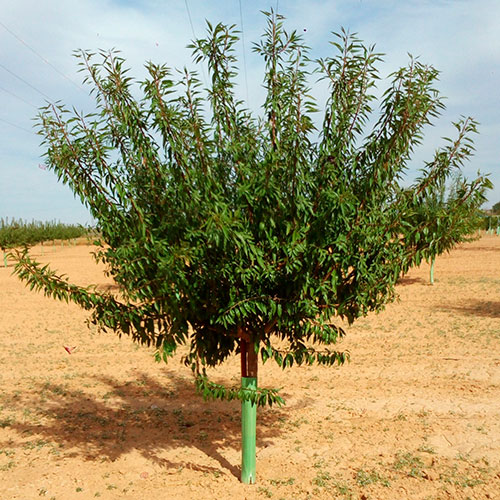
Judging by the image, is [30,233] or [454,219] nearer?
[454,219]

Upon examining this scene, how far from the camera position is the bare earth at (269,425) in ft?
19.9

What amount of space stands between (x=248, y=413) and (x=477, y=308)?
43.6 ft

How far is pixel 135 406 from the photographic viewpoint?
8828 millimetres

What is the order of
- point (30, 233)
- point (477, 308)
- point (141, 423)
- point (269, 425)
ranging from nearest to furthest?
1. point (269, 425)
2. point (141, 423)
3. point (477, 308)
4. point (30, 233)

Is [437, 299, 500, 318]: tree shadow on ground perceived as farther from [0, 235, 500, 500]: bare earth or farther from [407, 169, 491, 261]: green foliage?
[407, 169, 491, 261]: green foliage

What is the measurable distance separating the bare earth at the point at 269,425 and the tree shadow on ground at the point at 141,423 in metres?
0.03

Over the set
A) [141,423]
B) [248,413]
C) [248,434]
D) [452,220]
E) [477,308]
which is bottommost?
[141,423]

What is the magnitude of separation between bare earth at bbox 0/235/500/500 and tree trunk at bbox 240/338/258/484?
0.65 ft

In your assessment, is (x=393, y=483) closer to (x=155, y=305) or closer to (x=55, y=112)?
(x=155, y=305)

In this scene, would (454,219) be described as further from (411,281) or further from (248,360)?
(411,281)

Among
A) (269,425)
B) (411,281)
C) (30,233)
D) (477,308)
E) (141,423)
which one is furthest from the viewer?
(30,233)

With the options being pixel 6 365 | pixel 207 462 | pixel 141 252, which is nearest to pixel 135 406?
pixel 207 462

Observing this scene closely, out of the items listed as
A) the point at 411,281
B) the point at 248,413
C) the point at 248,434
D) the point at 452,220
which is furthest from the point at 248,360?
the point at 411,281

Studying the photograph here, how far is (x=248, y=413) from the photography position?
18.8 ft
